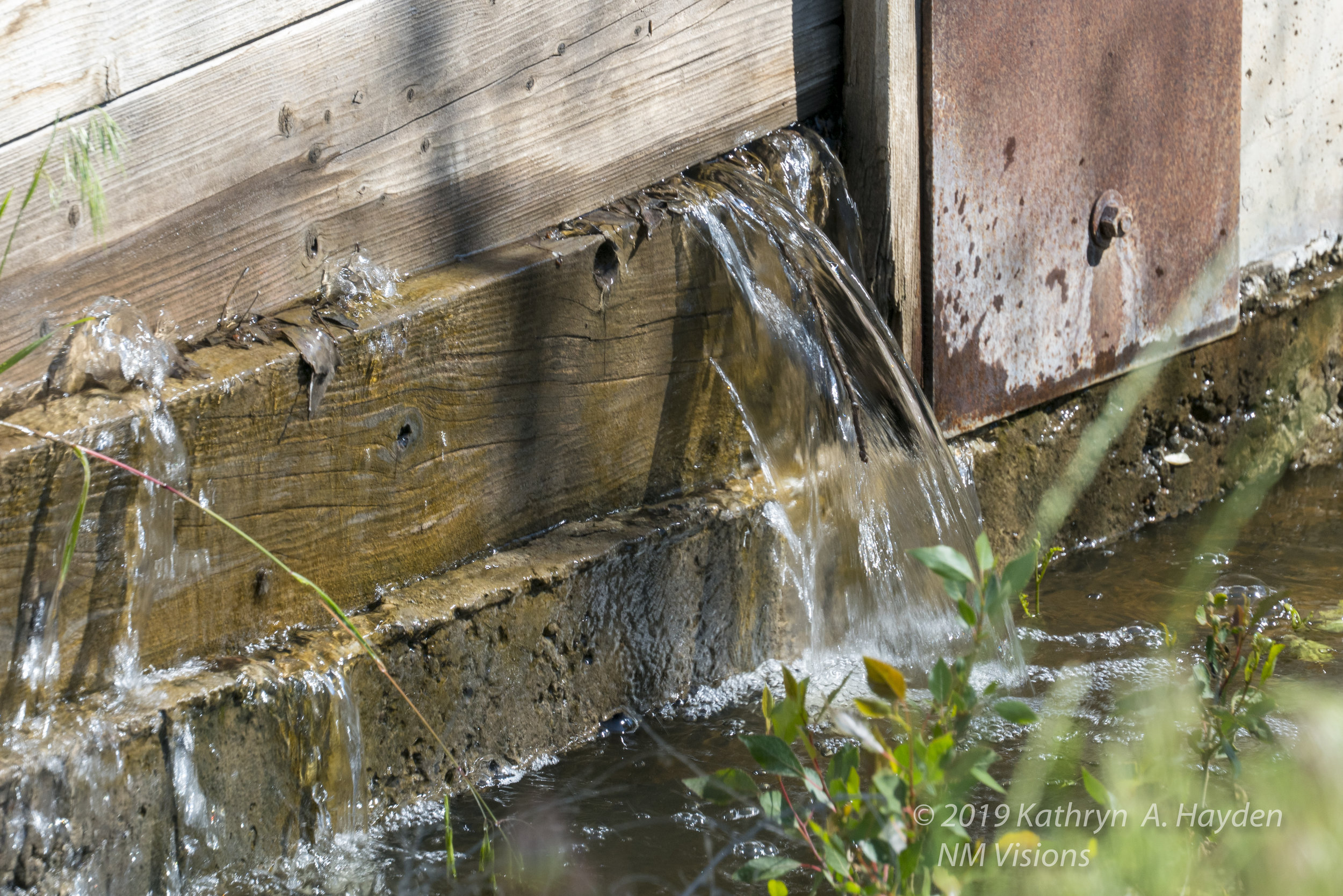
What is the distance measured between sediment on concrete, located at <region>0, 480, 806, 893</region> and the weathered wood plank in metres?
0.87

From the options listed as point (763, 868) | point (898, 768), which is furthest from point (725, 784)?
point (898, 768)

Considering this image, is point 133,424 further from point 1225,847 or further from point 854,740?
point 1225,847

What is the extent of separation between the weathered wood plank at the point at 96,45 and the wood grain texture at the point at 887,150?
131cm

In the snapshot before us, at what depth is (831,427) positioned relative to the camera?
2.59 meters

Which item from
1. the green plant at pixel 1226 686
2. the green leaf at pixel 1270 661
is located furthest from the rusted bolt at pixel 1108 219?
the green leaf at pixel 1270 661

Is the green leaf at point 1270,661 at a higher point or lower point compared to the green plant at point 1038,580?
lower

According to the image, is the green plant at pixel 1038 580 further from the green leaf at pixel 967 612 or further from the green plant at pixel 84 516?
the green leaf at pixel 967 612

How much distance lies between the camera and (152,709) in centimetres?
178

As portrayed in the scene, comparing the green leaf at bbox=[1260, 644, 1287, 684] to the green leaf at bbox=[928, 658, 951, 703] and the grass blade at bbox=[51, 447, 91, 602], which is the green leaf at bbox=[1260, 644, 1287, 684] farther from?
the grass blade at bbox=[51, 447, 91, 602]

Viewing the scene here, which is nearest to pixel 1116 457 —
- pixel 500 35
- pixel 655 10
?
pixel 655 10

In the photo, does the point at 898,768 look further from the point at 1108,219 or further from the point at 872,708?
the point at 1108,219

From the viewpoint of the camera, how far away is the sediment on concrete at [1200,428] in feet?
10.3

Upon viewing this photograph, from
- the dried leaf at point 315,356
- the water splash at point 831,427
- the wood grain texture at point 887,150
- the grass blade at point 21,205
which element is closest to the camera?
the grass blade at point 21,205

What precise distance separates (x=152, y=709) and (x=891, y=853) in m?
1.15
